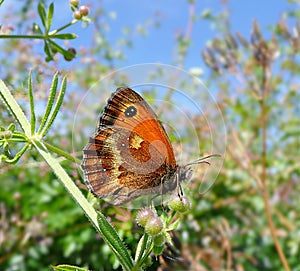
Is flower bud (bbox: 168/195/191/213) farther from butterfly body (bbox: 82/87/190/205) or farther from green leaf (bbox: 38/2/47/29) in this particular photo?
green leaf (bbox: 38/2/47/29)

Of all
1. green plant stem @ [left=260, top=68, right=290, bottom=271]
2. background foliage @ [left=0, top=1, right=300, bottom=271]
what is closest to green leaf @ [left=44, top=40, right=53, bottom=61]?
background foliage @ [left=0, top=1, right=300, bottom=271]

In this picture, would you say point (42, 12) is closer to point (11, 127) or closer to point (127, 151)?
point (11, 127)

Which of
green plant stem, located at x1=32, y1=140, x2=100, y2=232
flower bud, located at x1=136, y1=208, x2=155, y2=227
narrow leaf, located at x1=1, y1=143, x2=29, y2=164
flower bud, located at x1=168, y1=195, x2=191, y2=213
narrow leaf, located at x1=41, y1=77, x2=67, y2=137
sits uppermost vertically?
narrow leaf, located at x1=41, y1=77, x2=67, y2=137

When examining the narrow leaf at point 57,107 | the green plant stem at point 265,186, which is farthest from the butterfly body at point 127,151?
the green plant stem at point 265,186

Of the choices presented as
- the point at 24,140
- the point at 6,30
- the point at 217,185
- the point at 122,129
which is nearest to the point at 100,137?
the point at 122,129

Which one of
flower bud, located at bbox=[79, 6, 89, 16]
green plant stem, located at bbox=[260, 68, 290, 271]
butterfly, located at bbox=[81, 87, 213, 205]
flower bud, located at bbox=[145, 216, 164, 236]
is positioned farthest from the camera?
green plant stem, located at bbox=[260, 68, 290, 271]

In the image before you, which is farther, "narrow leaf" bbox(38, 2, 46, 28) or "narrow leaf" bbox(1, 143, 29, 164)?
"narrow leaf" bbox(38, 2, 46, 28)

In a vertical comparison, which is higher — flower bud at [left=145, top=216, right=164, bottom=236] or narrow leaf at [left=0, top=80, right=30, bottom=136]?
narrow leaf at [left=0, top=80, right=30, bottom=136]

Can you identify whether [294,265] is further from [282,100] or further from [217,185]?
[282,100]
